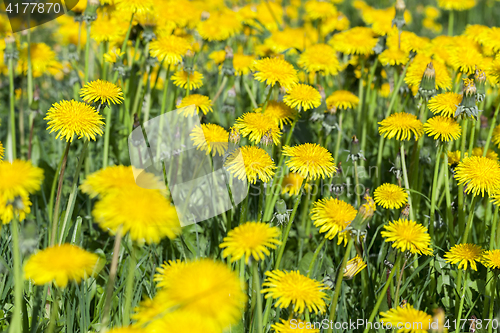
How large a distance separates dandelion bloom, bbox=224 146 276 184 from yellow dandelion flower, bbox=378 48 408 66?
3.60ft

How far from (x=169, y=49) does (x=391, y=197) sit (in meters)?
1.13

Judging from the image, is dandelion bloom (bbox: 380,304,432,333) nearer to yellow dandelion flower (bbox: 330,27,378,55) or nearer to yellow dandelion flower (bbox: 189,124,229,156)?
yellow dandelion flower (bbox: 189,124,229,156)

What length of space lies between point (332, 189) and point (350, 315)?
20.8 inches

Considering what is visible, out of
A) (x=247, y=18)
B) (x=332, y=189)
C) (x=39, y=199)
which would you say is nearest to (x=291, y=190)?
(x=332, y=189)

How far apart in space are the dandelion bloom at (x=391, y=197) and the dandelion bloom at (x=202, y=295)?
30.2 inches

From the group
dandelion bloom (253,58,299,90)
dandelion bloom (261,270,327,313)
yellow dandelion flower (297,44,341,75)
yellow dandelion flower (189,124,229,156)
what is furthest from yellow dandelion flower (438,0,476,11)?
dandelion bloom (261,270,327,313)

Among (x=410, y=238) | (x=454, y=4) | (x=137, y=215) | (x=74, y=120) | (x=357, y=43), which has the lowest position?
(x=410, y=238)

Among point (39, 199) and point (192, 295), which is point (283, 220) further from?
point (39, 199)

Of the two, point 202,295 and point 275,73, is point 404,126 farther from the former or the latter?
point 202,295

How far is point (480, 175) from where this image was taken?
4.88ft

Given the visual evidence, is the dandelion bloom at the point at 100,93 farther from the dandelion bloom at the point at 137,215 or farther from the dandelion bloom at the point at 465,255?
the dandelion bloom at the point at 465,255

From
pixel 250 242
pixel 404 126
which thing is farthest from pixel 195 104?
pixel 250 242

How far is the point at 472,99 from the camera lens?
5.26 ft

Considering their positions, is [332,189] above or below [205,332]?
below
